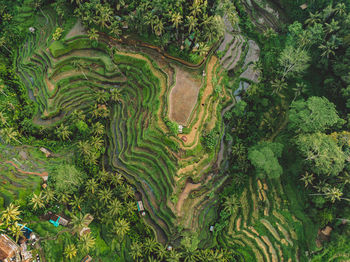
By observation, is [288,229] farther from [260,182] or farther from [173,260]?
[173,260]

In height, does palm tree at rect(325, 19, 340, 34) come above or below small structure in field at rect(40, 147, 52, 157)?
above

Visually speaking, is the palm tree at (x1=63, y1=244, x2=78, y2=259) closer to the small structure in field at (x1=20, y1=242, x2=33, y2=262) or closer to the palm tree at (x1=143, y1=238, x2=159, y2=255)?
the small structure in field at (x1=20, y1=242, x2=33, y2=262)

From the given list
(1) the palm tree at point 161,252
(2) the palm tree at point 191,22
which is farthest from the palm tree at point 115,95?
(1) the palm tree at point 161,252

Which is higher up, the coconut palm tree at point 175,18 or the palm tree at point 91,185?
the coconut palm tree at point 175,18

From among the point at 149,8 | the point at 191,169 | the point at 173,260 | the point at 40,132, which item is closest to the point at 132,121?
the point at 191,169

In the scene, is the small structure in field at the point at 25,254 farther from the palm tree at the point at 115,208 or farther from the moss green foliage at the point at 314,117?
the moss green foliage at the point at 314,117

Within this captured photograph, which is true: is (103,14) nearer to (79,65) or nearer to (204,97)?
→ (79,65)

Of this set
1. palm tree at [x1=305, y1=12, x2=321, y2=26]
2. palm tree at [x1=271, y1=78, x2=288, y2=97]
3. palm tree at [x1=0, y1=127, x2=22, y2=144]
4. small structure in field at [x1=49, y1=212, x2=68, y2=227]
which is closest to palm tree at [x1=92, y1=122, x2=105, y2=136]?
palm tree at [x1=0, y1=127, x2=22, y2=144]
